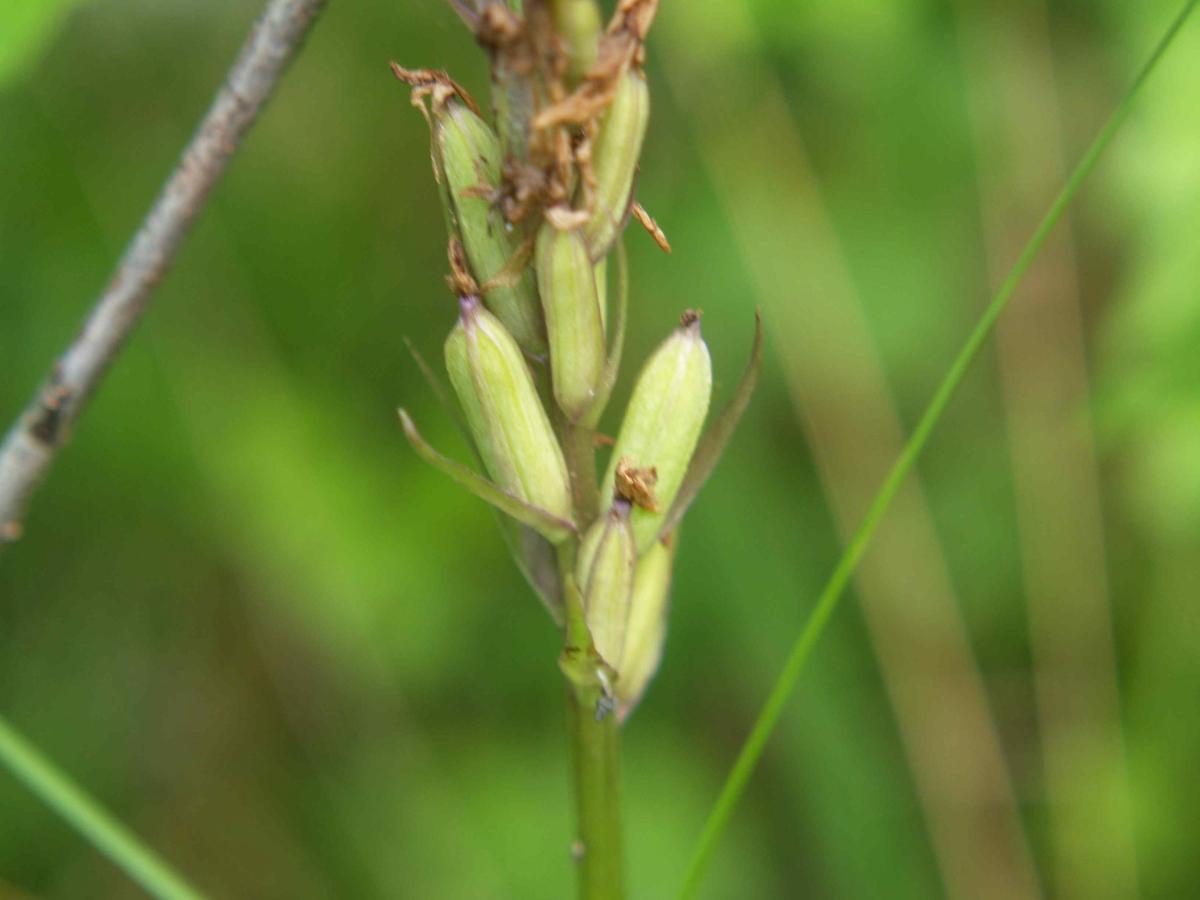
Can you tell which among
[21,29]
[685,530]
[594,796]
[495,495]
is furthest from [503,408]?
[685,530]

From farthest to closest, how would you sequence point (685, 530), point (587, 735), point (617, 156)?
point (685, 530) → point (587, 735) → point (617, 156)

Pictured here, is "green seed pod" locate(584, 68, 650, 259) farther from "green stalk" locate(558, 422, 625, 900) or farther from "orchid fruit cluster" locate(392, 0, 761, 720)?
"green stalk" locate(558, 422, 625, 900)

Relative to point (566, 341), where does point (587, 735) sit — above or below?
below

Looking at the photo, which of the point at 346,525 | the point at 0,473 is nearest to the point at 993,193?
the point at 346,525

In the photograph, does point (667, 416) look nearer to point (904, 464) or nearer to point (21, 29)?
point (904, 464)

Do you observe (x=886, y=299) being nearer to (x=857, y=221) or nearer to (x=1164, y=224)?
(x=857, y=221)

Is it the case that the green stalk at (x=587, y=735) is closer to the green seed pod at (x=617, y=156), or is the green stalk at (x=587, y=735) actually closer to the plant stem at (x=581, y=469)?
the plant stem at (x=581, y=469)

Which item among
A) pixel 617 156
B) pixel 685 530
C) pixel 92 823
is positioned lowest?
pixel 92 823

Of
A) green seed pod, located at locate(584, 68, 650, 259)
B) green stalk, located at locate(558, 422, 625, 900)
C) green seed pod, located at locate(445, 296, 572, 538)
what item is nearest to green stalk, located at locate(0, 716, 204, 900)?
green stalk, located at locate(558, 422, 625, 900)
